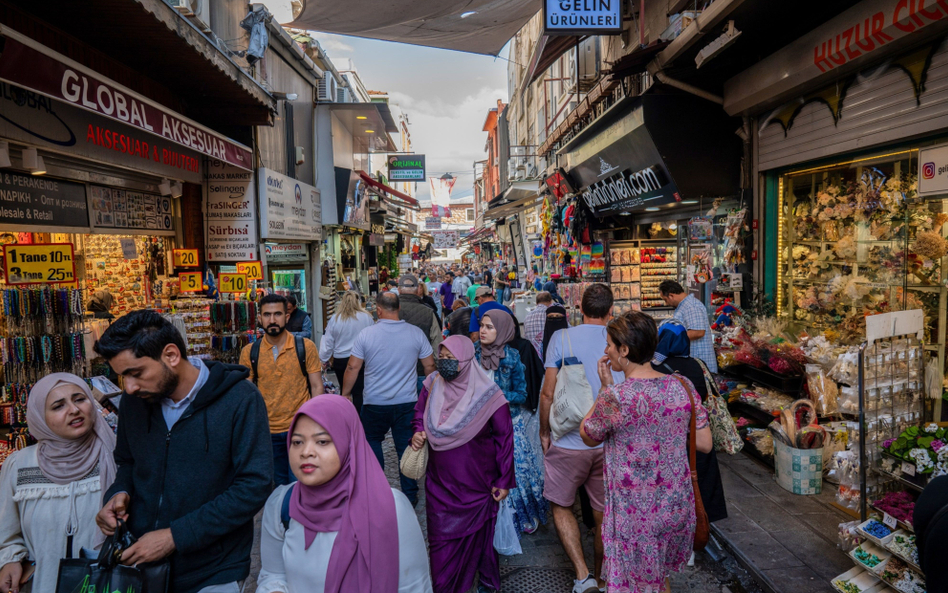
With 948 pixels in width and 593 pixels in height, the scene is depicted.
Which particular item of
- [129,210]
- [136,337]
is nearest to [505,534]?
[136,337]

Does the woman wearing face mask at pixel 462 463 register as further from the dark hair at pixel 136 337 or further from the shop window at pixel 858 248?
the shop window at pixel 858 248

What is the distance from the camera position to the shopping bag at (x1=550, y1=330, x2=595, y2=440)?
352 centimetres

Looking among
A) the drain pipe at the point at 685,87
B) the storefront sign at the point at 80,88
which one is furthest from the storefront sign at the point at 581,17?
the storefront sign at the point at 80,88

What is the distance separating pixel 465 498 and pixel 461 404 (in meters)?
0.57

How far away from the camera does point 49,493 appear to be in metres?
2.43

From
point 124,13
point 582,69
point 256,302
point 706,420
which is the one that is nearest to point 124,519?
point 706,420

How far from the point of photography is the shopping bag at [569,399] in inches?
139

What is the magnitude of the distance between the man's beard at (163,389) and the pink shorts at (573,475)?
7.87 feet

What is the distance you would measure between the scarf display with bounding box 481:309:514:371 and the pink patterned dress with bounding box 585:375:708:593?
1530 millimetres

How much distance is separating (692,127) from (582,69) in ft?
22.6

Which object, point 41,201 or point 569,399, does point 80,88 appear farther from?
point 569,399

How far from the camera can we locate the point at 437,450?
131 inches

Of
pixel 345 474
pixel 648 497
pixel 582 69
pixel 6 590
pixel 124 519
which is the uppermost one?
pixel 582 69

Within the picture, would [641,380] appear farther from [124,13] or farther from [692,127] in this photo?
[692,127]
